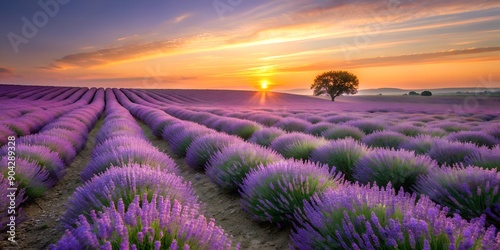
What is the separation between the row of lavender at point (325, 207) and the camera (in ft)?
5.50

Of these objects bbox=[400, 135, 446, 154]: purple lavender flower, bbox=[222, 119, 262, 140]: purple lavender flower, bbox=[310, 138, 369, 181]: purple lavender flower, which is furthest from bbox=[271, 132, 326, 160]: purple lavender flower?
bbox=[222, 119, 262, 140]: purple lavender flower

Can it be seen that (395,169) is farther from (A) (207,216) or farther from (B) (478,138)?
(B) (478,138)

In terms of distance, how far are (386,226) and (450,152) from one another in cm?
436

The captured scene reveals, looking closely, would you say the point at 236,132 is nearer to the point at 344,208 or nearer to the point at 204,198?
the point at 204,198

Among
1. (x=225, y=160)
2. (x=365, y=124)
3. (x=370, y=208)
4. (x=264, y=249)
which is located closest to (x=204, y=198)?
(x=225, y=160)

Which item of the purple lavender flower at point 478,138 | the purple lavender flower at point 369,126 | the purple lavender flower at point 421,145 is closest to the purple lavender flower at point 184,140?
the purple lavender flower at point 421,145

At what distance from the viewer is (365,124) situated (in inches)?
399

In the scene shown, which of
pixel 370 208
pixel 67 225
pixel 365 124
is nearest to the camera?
pixel 370 208

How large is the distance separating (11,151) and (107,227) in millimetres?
4302

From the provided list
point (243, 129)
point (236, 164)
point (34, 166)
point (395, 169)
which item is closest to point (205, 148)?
point (236, 164)

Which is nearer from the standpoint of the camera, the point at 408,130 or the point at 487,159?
the point at 487,159

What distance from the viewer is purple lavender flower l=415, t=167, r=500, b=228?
2.89 meters

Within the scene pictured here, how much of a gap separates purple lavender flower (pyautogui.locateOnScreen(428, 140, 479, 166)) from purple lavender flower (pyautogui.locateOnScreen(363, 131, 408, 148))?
1364mm

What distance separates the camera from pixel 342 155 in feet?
16.5
